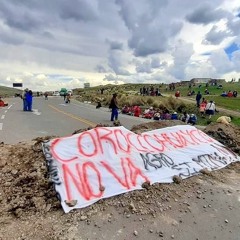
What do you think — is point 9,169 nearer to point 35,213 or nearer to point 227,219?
point 35,213

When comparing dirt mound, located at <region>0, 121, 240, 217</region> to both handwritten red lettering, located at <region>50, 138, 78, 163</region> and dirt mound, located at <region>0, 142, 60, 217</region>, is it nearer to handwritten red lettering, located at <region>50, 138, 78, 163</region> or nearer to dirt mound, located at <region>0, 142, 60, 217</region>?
dirt mound, located at <region>0, 142, 60, 217</region>

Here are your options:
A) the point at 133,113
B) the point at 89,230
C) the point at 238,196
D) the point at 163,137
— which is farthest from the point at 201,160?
the point at 133,113

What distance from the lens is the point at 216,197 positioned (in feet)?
20.6

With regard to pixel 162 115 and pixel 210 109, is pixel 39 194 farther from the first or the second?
pixel 210 109

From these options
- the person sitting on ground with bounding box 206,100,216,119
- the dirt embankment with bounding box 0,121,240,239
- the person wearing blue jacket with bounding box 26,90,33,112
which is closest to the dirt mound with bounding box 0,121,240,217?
the dirt embankment with bounding box 0,121,240,239

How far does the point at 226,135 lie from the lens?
10180 mm

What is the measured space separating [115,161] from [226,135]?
15.9ft

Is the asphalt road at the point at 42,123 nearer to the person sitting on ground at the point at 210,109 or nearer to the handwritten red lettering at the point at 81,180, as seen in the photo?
the person sitting on ground at the point at 210,109

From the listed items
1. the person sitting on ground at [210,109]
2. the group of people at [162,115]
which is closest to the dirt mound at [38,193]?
the group of people at [162,115]

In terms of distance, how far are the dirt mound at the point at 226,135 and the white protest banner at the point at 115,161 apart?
120 centimetres

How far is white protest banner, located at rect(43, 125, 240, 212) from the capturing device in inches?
228

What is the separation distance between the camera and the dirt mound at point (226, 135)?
9.87m

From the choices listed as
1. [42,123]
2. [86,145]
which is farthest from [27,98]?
[86,145]

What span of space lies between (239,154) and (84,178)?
5.23 m
